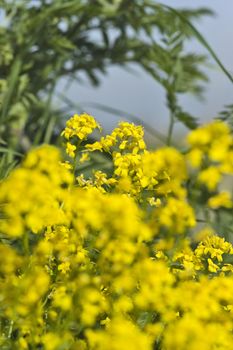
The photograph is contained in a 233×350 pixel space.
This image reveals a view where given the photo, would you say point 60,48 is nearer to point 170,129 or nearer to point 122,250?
point 170,129

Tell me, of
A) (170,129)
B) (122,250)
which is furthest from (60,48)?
(122,250)

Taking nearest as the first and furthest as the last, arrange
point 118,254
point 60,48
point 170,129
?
point 118,254
point 170,129
point 60,48

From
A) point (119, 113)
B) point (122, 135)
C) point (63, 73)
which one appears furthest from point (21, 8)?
point (122, 135)

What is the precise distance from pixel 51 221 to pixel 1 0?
8.75 feet

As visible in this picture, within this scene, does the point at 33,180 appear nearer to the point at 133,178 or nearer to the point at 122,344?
the point at 122,344

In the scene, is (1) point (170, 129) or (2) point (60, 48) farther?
(2) point (60, 48)

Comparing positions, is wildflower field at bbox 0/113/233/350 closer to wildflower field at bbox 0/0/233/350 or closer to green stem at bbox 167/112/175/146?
wildflower field at bbox 0/0/233/350

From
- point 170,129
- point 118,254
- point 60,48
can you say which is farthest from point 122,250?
point 60,48

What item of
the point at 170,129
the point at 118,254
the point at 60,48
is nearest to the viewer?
the point at 118,254

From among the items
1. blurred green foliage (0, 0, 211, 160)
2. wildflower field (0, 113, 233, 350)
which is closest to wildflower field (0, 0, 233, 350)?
wildflower field (0, 113, 233, 350)

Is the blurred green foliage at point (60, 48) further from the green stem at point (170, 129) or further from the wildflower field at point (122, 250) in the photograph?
the wildflower field at point (122, 250)

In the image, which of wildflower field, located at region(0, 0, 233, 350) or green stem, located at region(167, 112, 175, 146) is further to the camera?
green stem, located at region(167, 112, 175, 146)

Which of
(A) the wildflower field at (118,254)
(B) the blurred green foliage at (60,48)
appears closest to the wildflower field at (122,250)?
(A) the wildflower field at (118,254)

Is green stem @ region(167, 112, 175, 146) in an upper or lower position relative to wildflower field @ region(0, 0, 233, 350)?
lower
